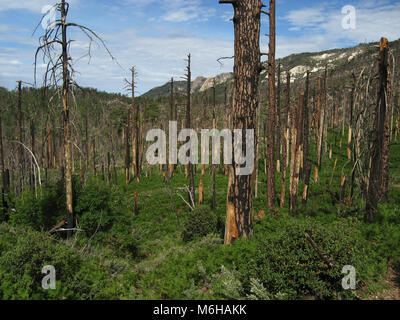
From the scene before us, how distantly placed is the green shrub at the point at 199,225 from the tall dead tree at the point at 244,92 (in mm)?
4401

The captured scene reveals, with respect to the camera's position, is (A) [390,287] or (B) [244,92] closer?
(A) [390,287]

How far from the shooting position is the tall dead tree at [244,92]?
6.35 metres

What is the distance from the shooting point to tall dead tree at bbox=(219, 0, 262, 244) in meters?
6.35

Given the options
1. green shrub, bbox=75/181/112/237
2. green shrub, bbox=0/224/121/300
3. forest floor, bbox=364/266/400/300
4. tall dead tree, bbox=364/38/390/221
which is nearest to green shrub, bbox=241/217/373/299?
forest floor, bbox=364/266/400/300

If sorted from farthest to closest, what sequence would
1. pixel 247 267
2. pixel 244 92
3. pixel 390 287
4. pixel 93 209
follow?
pixel 93 209 → pixel 244 92 → pixel 247 267 → pixel 390 287

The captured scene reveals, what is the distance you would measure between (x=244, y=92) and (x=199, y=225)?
6382 millimetres

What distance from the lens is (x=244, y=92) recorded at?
6.47 m

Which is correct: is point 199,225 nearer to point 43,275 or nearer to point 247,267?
point 247,267

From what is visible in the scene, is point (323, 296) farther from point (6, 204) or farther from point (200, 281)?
point (6, 204)

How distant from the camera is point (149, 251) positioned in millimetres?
11609

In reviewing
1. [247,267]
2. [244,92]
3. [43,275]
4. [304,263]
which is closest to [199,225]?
[247,267]

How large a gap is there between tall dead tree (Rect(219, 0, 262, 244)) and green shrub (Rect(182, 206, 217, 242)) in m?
4.40

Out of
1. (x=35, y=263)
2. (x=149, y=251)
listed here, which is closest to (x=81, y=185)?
(x=149, y=251)

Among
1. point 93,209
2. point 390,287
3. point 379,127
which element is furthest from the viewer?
point 93,209
